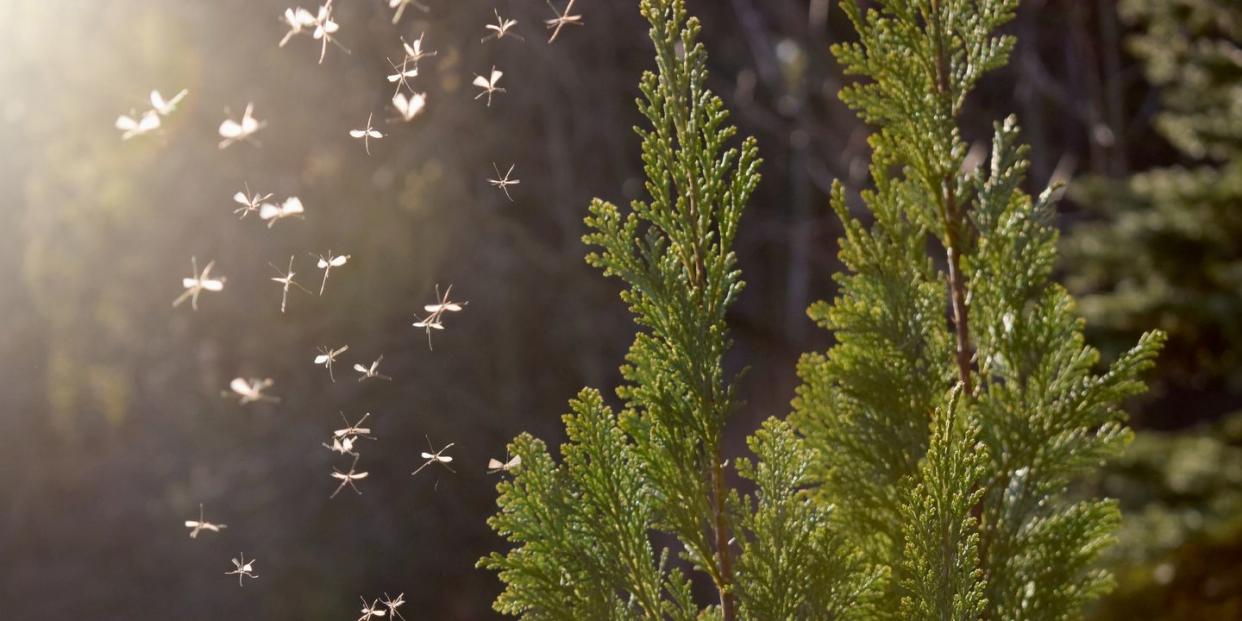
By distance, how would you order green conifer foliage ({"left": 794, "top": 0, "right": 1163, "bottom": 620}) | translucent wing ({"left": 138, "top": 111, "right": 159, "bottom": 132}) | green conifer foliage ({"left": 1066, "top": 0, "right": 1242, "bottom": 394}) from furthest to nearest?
1. green conifer foliage ({"left": 1066, "top": 0, "right": 1242, "bottom": 394})
2. green conifer foliage ({"left": 794, "top": 0, "right": 1163, "bottom": 620})
3. translucent wing ({"left": 138, "top": 111, "right": 159, "bottom": 132})

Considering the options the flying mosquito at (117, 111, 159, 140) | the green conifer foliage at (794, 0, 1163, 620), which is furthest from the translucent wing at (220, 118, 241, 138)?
the green conifer foliage at (794, 0, 1163, 620)

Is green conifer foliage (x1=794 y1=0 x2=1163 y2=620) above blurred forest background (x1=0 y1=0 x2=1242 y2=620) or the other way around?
the other way around

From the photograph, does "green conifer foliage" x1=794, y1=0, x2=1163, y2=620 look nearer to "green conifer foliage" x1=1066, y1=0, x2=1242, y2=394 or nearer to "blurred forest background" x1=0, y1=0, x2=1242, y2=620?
"green conifer foliage" x1=1066, y1=0, x2=1242, y2=394

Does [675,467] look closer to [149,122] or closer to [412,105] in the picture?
[412,105]

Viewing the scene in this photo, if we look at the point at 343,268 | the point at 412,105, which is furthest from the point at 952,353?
the point at 343,268

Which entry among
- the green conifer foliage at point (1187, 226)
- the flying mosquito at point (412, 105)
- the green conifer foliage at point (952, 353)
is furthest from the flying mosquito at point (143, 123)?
the green conifer foliage at point (1187, 226)

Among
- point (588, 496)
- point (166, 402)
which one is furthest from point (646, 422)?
point (166, 402)

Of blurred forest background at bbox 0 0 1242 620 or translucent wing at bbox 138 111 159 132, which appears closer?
translucent wing at bbox 138 111 159 132

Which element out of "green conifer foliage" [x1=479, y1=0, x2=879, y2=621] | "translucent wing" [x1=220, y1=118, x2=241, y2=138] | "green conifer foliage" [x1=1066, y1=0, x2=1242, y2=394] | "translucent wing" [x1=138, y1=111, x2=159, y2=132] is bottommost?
"green conifer foliage" [x1=479, y1=0, x2=879, y2=621]
